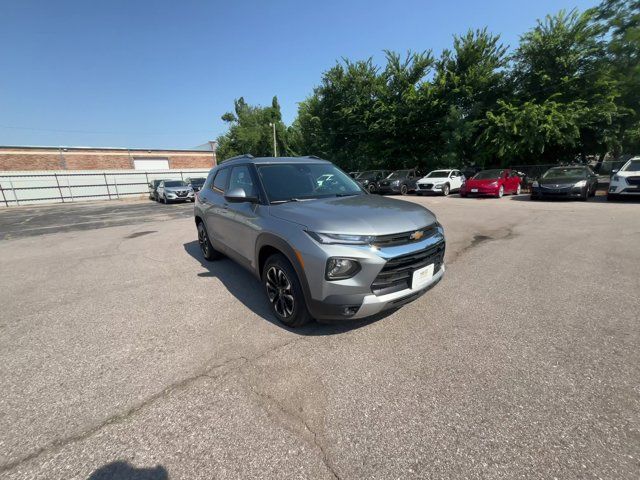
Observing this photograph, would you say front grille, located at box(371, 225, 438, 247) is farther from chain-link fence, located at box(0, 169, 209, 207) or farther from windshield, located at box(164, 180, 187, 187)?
chain-link fence, located at box(0, 169, 209, 207)

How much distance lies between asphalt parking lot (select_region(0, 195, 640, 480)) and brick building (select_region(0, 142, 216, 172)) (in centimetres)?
3802

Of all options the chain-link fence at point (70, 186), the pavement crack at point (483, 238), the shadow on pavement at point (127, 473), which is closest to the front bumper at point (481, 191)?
the pavement crack at point (483, 238)

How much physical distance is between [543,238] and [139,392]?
7554 mm

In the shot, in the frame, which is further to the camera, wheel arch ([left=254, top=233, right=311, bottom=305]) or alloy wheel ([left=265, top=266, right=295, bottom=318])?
alloy wheel ([left=265, top=266, right=295, bottom=318])

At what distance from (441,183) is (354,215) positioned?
1575cm

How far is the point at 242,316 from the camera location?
11.0 feet

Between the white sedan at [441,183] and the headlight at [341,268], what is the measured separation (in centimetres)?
1604

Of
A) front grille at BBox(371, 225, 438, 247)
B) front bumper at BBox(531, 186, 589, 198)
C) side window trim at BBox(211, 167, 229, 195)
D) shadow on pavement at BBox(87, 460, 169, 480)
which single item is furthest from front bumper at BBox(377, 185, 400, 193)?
shadow on pavement at BBox(87, 460, 169, 480)

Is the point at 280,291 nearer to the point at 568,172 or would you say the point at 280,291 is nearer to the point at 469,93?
the point at 568,172

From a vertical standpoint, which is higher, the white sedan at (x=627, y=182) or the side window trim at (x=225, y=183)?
the side window trim at (x=225, y=183)

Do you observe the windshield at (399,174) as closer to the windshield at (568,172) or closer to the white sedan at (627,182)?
the windshield at (568,172)

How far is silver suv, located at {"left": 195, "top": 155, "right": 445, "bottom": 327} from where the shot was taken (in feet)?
8.13

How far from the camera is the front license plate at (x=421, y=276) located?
2691 millimetres

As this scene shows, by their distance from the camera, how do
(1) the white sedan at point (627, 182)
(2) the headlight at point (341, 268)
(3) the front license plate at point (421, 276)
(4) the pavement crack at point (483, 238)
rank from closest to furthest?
Result: (2) the headlight at point (341, 268) < (3) the front license plate at point (421, 276) < (4) the pavement crack at point (483, 238) < (1) the white sedan at point (627, 182)
